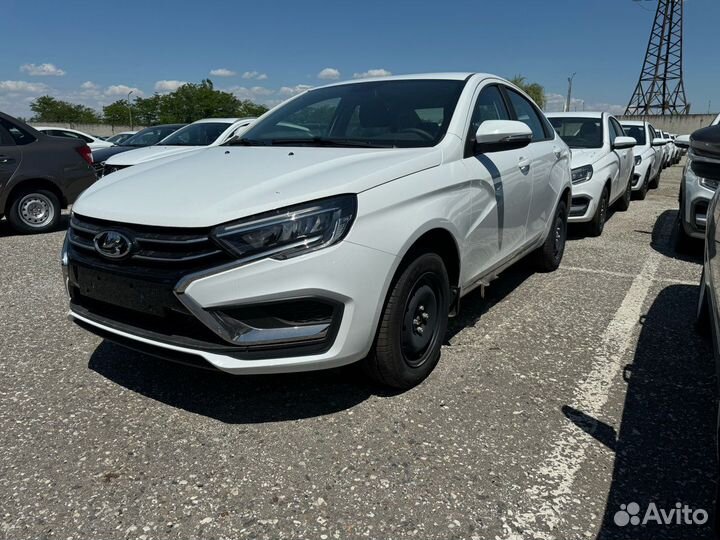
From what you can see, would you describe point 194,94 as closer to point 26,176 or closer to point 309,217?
point 26,176

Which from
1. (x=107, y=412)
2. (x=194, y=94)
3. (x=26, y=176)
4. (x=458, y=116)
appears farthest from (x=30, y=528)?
(x=194, y=94)

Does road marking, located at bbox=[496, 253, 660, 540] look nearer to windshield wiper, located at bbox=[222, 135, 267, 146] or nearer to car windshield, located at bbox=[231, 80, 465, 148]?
car windshield, located at bbox=[231, 80, 465, 148]

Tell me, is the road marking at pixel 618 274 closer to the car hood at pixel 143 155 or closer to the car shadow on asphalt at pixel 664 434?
the car shadow on asphalt at pixel 664 434

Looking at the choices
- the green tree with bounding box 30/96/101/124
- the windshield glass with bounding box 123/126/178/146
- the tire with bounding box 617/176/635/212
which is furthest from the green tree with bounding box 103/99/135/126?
the tire with bounding box 617/176/635/212

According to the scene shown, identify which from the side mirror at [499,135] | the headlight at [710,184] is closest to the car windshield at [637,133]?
the headlight at [710,184]

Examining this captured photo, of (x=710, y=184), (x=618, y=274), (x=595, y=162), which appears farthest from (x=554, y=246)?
(x=595, y=162)

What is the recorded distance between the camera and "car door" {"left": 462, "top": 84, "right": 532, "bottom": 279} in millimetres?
3151

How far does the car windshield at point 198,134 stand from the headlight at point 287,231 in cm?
692

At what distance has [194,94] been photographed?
206 ft

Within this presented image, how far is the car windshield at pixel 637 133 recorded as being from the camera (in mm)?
10859

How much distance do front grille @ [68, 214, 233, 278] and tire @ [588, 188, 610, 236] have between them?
5836mm

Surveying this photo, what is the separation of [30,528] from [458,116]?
283 cm

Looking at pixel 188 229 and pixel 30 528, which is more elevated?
pixel 188 229

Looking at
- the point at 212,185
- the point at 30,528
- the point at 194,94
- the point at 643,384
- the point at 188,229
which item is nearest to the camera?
the point at 30,528
